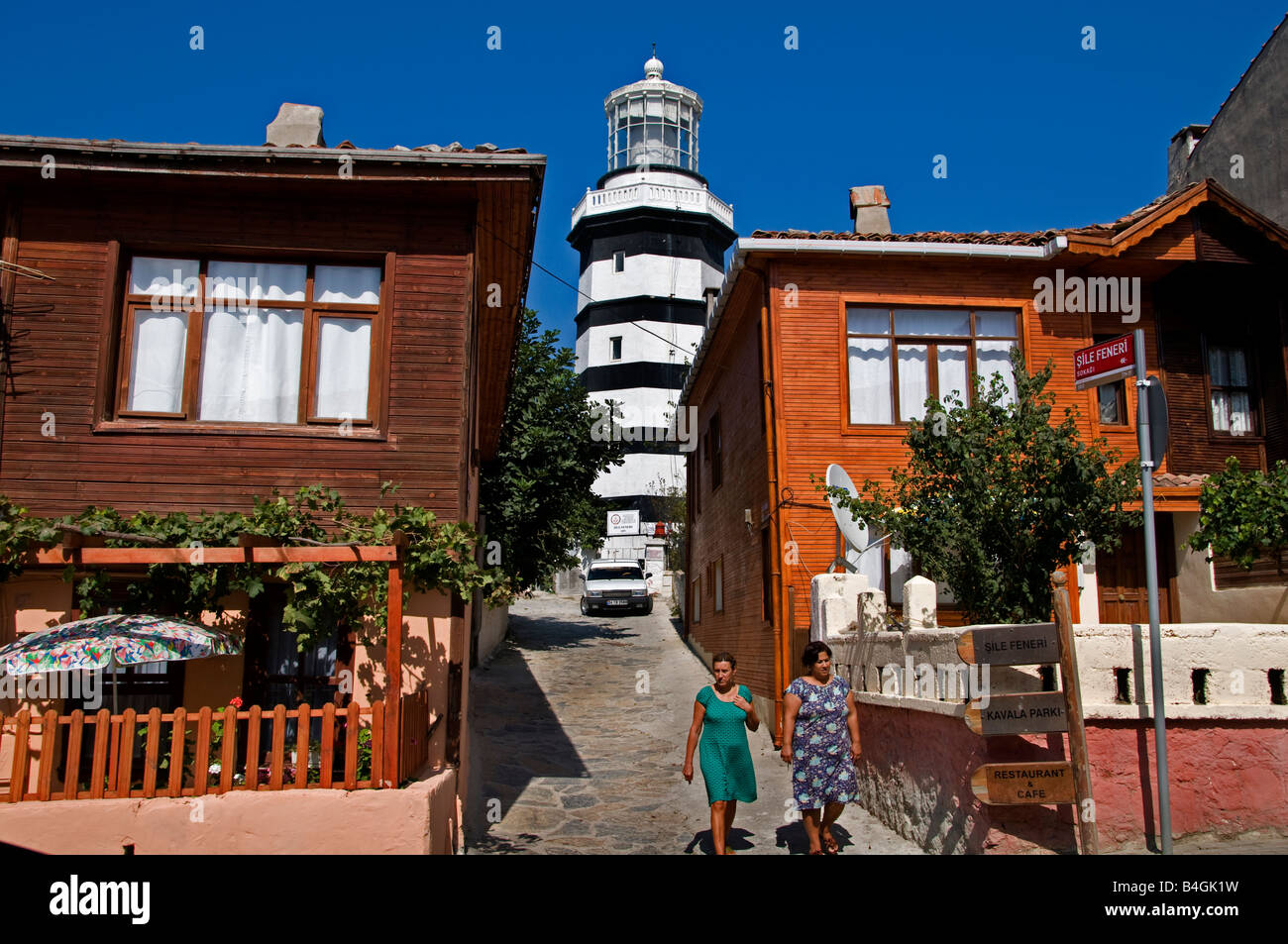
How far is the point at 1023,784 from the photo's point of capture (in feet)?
23.4

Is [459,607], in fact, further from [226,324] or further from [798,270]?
[798,270]

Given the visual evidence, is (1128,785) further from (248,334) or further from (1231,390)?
(1231,390)

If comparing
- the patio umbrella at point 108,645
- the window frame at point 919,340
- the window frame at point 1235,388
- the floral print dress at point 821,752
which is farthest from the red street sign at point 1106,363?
the window frame at point 1235,388

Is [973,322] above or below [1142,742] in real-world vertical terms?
above

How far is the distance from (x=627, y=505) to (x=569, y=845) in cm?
3743

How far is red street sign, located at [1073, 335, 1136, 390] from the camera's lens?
7.40 metres

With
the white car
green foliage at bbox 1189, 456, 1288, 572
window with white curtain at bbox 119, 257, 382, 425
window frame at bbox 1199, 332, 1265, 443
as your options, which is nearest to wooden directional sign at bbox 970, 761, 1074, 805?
green foliage at bbox 1189, 456, 1288, 572

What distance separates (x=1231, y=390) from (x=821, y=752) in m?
→ 10.7

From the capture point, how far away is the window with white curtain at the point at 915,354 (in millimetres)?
13812

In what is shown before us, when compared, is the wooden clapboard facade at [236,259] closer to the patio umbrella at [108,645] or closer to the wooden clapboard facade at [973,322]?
the patio umbrella at [108,645]

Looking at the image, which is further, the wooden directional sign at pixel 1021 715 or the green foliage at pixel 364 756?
the green foliage at pixel 364 756

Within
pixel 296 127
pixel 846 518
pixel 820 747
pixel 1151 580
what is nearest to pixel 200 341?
pixel 296 127

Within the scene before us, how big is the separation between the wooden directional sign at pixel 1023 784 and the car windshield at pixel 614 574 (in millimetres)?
24836

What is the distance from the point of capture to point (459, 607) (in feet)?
31.3
